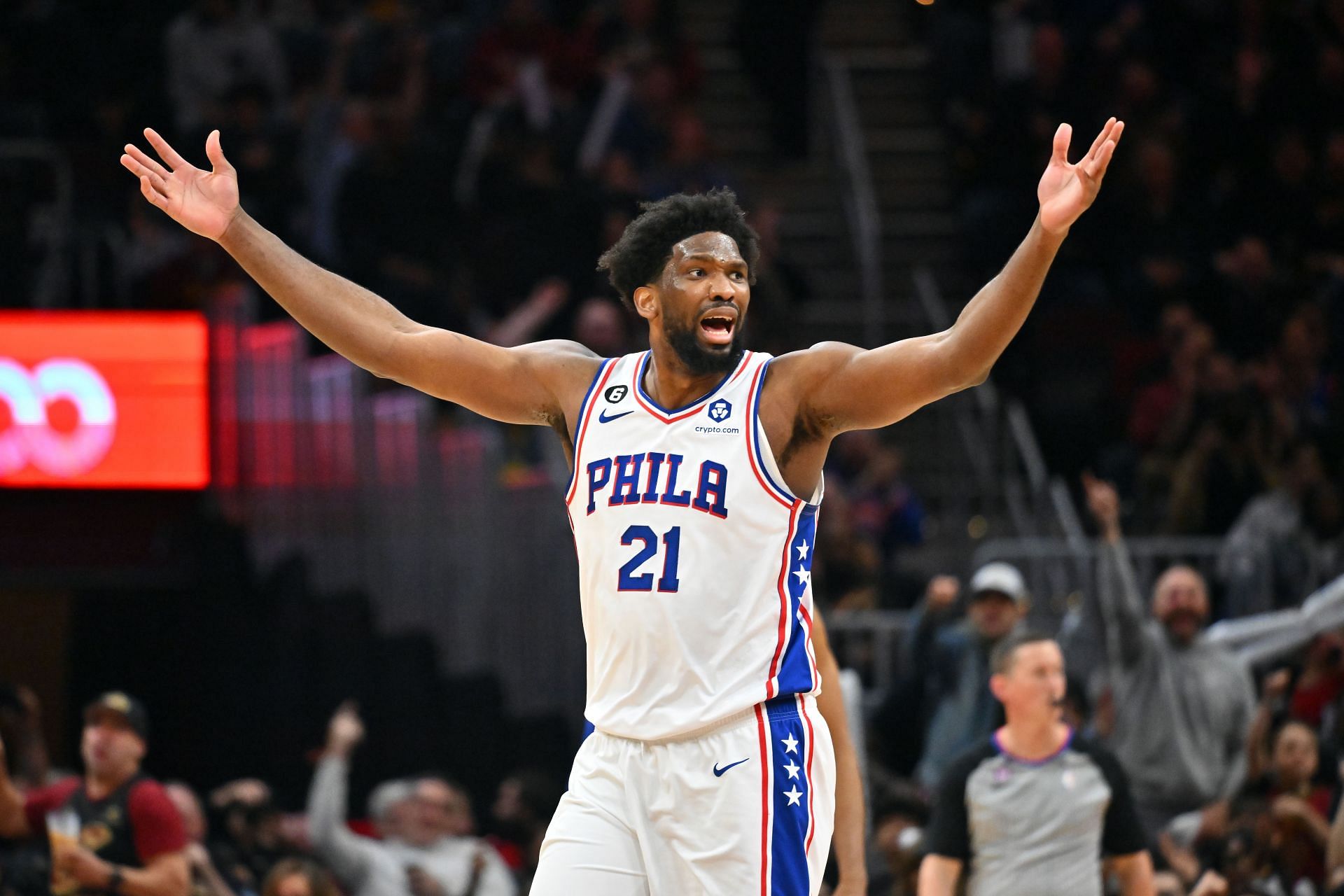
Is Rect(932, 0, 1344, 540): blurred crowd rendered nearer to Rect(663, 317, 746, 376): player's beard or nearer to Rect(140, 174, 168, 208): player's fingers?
Rect(663, 317, 746, 376): player's beard

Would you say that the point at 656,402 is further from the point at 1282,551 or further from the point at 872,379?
the point at 1282,551

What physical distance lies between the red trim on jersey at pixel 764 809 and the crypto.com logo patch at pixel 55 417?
6.99 m

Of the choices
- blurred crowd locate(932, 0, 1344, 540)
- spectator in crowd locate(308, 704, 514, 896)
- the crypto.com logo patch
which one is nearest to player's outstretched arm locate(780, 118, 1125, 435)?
spectator in crowd locate(308, 704, 514, 896)

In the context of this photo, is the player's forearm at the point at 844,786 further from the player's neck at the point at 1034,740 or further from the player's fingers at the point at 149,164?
the player's fingers at the point at 149,164

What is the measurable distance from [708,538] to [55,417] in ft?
22.9

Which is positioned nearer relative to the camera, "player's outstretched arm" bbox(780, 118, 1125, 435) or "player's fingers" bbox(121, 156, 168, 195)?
"player's outstretched arm" bbox(780, 118, 1125, 435)

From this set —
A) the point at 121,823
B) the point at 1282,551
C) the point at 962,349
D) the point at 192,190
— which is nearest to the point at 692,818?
the point at 962,349

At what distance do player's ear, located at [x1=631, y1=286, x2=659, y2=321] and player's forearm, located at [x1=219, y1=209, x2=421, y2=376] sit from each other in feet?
2.07

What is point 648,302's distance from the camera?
5355 millimetres

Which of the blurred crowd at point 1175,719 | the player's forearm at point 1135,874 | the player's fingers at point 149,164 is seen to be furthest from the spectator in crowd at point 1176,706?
the player's fingers at point 149,164

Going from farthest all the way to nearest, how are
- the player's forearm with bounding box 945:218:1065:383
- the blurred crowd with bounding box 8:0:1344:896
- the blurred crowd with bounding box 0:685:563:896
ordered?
the blurred crowd with bounding box 8:0:1344:896 → the blurred crowd with bounding box 0:685:563:896 → the player's forearm with bounding box 945:218:1065:383

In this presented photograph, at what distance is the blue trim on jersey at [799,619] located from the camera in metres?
5.08

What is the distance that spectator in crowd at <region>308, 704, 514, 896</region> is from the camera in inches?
375

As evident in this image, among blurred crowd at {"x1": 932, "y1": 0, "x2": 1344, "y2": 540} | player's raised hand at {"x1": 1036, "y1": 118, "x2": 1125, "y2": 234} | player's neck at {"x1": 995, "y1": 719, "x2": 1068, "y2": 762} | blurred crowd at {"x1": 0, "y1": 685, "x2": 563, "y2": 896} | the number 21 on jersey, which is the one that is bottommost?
blurred crowd at {"x1": 0, "y1": 685, "x2": 563, "y2": 896}
